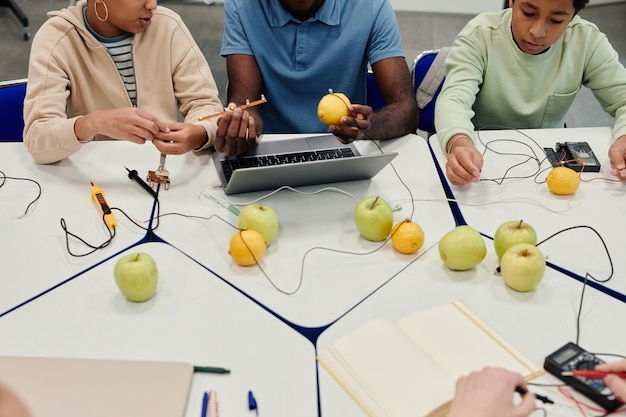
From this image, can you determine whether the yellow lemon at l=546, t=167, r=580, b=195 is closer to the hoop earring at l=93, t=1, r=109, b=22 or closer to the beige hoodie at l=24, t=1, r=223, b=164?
the beige hoodie at l=24, t=1, r=223, b=164

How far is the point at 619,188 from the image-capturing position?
1671mm

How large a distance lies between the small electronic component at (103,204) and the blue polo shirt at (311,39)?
29.1 inches

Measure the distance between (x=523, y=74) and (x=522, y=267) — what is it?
0.97m

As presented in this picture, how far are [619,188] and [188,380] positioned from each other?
4.02 feet

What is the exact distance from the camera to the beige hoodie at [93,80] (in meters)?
1.71

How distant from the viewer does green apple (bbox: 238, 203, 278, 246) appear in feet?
4.55

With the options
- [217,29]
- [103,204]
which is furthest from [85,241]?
[217,29]

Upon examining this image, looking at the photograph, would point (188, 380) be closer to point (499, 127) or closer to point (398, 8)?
point (499, 127)

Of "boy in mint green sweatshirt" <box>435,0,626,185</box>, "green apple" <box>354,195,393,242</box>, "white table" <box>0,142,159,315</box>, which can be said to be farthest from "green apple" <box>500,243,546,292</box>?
"white table" <box>0,142,159,315</box>

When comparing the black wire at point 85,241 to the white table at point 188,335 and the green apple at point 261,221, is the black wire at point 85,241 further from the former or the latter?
the green apple at point 261,221

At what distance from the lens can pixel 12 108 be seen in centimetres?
198

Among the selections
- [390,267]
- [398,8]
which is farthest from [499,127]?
[398,8]

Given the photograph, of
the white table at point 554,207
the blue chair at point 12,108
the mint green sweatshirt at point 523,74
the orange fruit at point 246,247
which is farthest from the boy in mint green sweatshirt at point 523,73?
the blue chair at point 12,108

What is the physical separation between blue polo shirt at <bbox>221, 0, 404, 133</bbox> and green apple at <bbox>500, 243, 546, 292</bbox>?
39.4 inches
